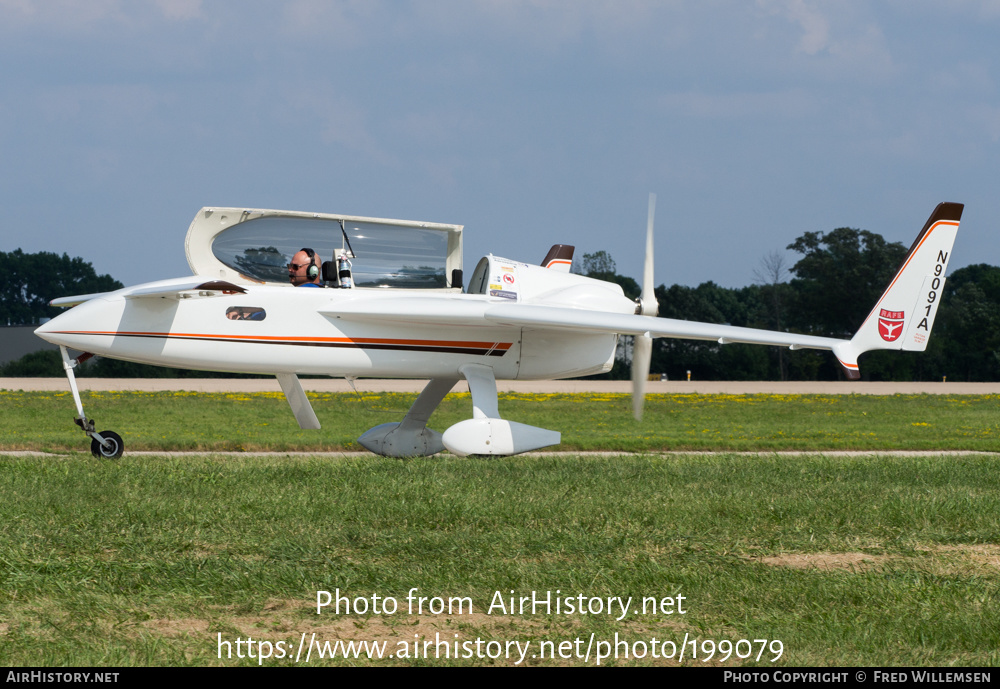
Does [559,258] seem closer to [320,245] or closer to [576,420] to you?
[320,245]

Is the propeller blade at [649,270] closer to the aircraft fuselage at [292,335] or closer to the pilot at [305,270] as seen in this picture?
the aircraft fuselage at [292,335]

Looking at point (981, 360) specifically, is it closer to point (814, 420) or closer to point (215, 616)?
point (814, 420)

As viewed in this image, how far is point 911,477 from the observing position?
11.6 meters

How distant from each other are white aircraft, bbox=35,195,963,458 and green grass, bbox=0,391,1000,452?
411cm

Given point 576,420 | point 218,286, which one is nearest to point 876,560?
point 218,286

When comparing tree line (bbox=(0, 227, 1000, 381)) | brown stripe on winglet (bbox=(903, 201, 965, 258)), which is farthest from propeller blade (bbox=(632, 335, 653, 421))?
tree line (bbox=(0, 227, 1000, 381))

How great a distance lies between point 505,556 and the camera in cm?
684

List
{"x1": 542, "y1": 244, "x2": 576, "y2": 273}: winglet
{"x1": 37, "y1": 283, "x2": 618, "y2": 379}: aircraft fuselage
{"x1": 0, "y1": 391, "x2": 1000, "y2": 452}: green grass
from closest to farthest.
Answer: {"x1": 37, "y1": 283, "x2": 618, "y2": 379}: aircraft fuselage < {"x1": 542, "y1": 244, "x2": 576, "y2": 273}: winglet < {"x1": 0, "y1": 391, "x2": 1000, "y2": 452}: green grass

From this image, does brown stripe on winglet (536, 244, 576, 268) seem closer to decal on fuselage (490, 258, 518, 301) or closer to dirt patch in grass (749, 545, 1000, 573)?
decal on fuselage (490, 258, 518, 301)

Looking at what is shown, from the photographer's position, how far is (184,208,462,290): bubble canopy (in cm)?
1220

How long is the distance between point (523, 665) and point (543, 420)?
1916 cm

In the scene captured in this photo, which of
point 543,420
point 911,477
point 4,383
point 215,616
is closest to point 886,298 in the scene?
point 911,477

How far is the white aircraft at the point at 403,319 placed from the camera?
11.5 m

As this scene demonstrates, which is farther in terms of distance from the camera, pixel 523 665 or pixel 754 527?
pixel 754 527
